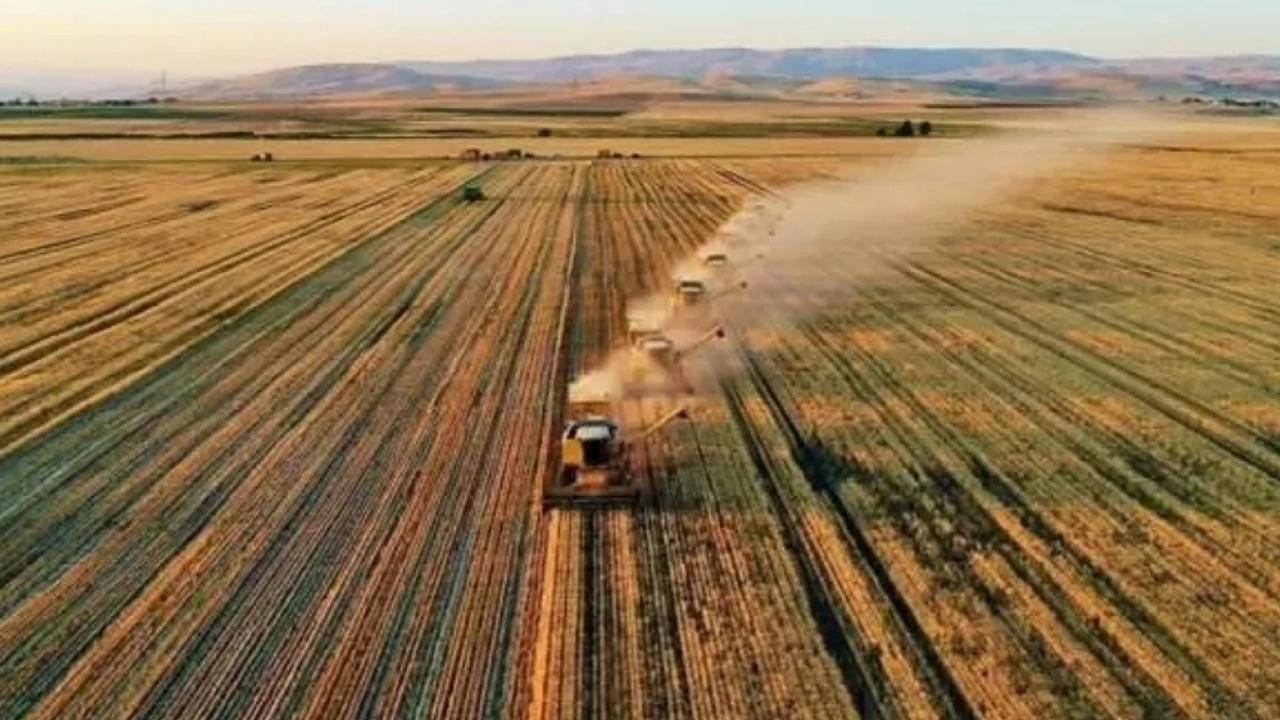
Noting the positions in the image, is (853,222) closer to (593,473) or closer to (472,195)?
(472,195)

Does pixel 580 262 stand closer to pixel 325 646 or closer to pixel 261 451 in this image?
pixel 261 451

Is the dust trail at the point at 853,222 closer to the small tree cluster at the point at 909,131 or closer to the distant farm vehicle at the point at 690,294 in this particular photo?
the distant farm vehicle at the point at 690,294

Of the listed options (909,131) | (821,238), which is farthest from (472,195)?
(909,131)

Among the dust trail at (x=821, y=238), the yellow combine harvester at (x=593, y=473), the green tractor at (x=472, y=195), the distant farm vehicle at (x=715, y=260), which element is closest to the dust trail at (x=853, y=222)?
the dust trail at (x=821, y=238)

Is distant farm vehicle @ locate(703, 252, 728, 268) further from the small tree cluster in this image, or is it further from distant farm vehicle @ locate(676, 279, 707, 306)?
the small tree cluster

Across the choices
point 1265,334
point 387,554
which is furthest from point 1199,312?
point 387,554

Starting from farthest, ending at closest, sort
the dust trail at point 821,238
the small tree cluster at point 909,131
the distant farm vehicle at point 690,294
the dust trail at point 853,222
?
the small tree cluster at point 909,131 < the dust trail at point 853,222 < the dust trail at point 821,238 < the distant farm vehicle at point 690,294

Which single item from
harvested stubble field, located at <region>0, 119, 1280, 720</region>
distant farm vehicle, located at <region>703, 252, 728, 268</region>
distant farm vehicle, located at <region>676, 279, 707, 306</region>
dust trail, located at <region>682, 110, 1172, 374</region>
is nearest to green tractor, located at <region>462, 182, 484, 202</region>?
dust trail, located at <region>682, 110, 1172, 374</region>

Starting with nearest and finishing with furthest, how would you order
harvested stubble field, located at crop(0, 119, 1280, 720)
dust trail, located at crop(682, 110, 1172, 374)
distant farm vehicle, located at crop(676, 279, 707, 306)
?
harvested stubble field, located at crop(0, 119, 1280, 720), distant farm vehicle, located at crop(676, 279, 707, 306), dust trail, located at crop(682, 110, 1172, 374)
